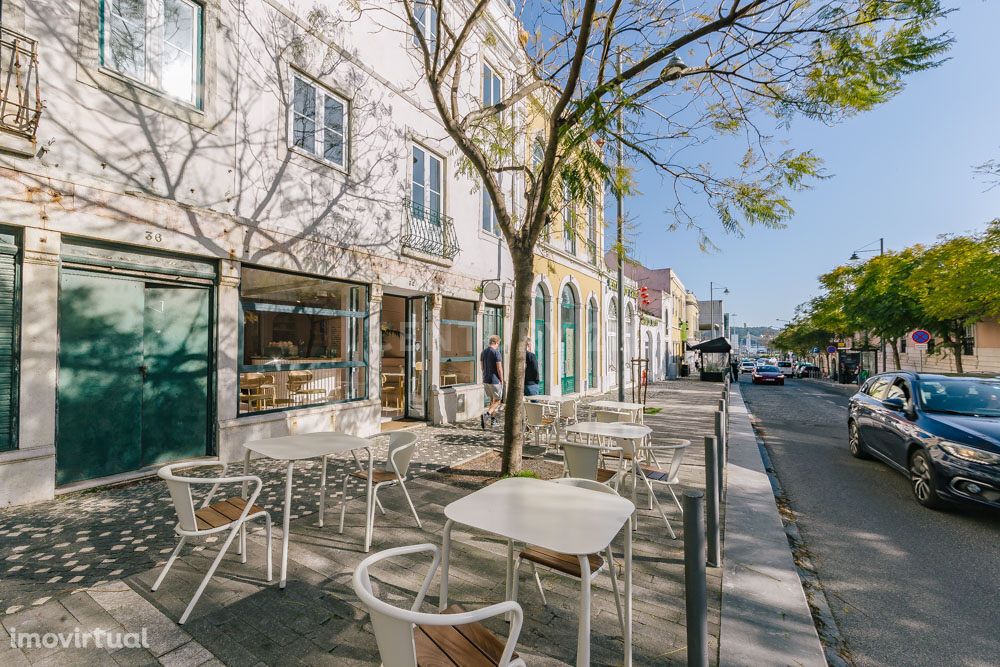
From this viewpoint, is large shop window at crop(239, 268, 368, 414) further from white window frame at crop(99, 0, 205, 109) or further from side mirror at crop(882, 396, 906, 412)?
side mirror at crop(882, 396, 906, 412)

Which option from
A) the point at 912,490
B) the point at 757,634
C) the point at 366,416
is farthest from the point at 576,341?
the point at 757,634

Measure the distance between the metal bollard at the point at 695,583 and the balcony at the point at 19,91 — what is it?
672cm

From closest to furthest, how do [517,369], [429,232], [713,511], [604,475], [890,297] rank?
[713,511] → [604,475] → [517,369] → [429,232] → [890,297]

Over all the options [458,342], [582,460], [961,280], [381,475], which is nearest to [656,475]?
[582,460]

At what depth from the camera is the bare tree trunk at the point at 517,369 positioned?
572 centimetres

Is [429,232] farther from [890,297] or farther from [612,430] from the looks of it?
[890,297]

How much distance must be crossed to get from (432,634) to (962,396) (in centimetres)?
722

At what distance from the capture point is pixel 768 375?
1158 inches

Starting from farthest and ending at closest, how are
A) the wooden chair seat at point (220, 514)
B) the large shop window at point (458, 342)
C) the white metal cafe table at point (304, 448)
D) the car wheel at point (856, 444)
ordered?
1. the large shop window at point (458, 342)
2. the car wheel at point (856, 444)
3. the white metal cafe table at point (304, 448)
4. the wooden chair seat at point (220, 514)

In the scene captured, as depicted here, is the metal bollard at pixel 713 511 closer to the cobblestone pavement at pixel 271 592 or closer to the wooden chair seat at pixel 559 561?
the cobblestone pavement at pixel 271 592

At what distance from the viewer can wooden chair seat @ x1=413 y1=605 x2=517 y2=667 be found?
1.73 meters

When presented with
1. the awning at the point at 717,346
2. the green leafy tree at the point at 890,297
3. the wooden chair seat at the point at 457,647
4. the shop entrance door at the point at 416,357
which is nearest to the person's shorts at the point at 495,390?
the shop entrance door at the point at 416,357

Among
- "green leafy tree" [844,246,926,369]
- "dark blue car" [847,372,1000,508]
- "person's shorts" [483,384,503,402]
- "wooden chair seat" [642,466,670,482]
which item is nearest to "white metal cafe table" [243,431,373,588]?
"wooden chair seat" [642,466,670,482]

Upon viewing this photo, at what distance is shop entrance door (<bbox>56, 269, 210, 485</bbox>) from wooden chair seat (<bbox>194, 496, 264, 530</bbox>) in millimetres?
3055
